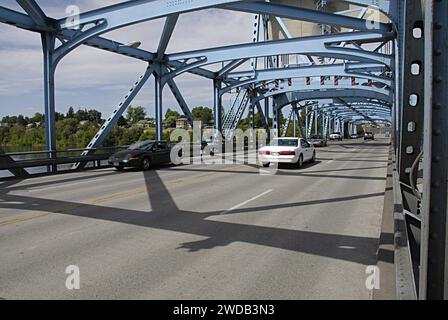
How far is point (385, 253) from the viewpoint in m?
4.89

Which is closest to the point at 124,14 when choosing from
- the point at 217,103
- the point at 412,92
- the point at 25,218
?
the point at 25,218

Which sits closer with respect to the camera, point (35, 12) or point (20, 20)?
point (20, 20)

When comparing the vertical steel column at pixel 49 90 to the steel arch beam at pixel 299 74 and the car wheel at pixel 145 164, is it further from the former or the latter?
the steel arch beam at pixel 299 74

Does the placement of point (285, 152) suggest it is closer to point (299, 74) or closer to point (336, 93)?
point (299, 74)

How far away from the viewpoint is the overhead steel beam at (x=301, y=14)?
15.1m

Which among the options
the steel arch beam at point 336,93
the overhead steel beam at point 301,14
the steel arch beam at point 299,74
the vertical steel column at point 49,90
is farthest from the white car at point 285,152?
the steel arch beam at point 336,93

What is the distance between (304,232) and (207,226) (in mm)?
A: 1782

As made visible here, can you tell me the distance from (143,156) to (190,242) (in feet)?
42.9

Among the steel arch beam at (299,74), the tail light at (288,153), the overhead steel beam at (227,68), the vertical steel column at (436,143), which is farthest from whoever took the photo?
the overhead steel beam at (227,68)

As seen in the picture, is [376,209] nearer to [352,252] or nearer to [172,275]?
[352,252]

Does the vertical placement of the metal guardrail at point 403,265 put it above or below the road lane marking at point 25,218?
above

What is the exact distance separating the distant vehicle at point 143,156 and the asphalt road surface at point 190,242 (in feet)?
20.0

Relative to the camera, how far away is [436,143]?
247cm
